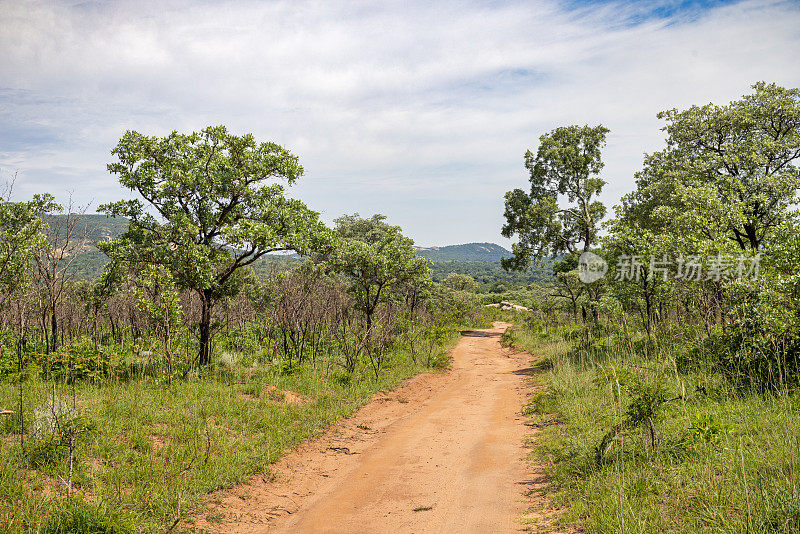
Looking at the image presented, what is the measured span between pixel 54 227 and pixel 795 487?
14.0 m

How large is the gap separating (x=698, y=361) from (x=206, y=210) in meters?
14.4

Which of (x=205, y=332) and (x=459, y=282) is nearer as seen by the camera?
(x=205, y=332)

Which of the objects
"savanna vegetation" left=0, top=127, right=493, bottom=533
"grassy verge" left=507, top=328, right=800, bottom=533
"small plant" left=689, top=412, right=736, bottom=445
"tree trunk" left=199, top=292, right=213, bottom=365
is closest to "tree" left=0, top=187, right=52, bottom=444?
"savanna vegetation" left=0, top=127, right=493, bottom=533

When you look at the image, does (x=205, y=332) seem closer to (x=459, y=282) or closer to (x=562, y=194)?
(x=562, y=194)

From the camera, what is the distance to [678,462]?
5789mm

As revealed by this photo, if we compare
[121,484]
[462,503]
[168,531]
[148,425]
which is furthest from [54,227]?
[462,503]

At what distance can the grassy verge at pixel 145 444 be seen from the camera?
5277 millimetres

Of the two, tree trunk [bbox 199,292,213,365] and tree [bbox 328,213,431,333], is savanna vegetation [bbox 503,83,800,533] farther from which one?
tree trunk [bbox 199,292,213,365]

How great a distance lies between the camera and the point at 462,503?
6141 millimetres

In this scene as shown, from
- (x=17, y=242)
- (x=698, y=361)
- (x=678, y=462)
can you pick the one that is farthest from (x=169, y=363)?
(x=698, y=361)

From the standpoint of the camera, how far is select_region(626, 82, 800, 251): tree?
42.0 feet

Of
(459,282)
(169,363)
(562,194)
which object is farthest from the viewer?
(459,282)

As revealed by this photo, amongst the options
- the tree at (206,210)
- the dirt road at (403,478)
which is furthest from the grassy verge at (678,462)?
the tree at (206,210)

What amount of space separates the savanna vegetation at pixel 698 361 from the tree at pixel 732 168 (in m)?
0.06
